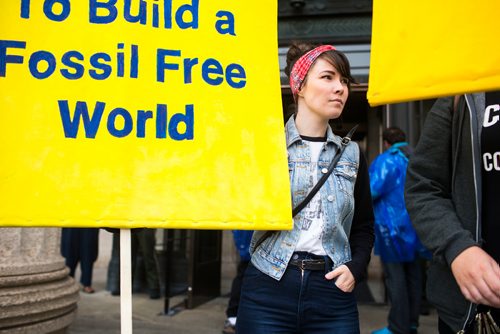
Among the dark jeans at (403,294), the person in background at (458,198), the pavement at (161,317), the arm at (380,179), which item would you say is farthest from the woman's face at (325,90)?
the pavement at (161,317)

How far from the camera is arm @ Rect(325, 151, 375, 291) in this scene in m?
1.81

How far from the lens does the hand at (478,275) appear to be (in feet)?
4.28

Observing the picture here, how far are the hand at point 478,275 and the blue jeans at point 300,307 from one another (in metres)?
0.50

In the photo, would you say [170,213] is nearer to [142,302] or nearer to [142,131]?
[142,131]

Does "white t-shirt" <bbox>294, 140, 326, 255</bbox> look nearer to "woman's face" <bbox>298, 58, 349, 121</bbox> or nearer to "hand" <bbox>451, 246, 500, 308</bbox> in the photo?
"woman's face" <bbox>298, 58, 349, 121</bbox>

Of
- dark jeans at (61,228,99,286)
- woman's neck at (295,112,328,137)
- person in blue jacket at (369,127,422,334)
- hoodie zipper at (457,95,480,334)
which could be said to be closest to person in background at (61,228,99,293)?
dark jeans at (61,228,99,286)

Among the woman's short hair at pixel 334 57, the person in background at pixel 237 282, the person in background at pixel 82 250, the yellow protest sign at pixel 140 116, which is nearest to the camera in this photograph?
the yellow protest sign at pixel 140 116

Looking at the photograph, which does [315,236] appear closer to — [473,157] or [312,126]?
[312,126]

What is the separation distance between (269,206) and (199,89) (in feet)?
1.60

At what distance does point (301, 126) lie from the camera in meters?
1.95

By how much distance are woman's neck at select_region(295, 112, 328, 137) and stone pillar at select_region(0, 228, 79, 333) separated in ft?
7.22

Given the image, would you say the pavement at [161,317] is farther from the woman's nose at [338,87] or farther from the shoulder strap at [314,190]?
the woman's nose at [338,87]

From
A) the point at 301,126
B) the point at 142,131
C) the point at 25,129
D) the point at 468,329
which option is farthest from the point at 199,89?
the point at 468,329

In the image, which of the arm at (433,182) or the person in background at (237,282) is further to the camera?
the person in background at (237,282)
